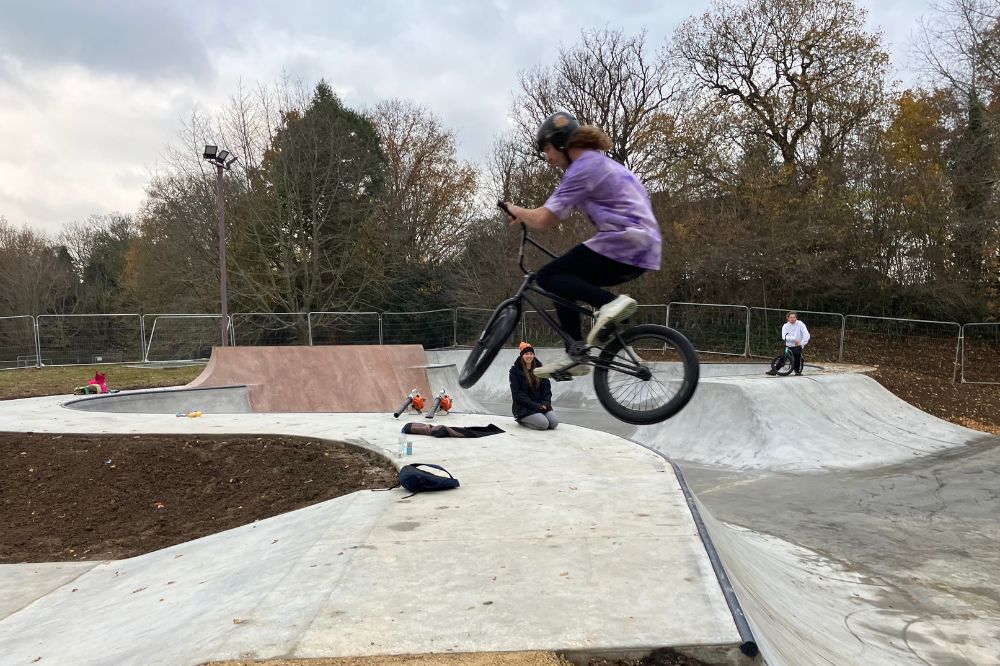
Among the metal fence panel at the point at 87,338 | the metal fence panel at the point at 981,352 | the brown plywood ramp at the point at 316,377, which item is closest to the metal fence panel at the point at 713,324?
the metal fence panel at the point at 981,352

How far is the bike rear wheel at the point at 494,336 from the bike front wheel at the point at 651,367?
2.20 feet

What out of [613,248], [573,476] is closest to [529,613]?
[613,248]

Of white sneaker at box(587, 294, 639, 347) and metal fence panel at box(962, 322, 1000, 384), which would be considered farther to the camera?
metal fence panel at box(962, 322, 1000, 384)

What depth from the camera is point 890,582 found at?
6809 millimetres

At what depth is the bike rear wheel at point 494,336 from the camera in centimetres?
439

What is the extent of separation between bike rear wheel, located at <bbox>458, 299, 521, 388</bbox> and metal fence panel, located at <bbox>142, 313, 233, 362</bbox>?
60.0ft

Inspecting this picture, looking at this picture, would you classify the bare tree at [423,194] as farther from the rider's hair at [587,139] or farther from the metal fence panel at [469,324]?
the rider's hair at [587,139]

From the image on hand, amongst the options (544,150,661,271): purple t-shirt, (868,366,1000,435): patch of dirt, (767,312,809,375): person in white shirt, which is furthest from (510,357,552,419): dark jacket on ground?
(868,366,1000,435): patch of dirt

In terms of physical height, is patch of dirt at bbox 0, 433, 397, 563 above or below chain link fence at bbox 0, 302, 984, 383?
below

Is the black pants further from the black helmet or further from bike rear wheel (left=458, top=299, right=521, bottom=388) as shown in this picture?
the black helmet

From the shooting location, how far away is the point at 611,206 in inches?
156

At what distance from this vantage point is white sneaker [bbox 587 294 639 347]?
162 inches

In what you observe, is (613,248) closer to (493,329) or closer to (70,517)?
(493,329)

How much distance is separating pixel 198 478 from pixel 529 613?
662 cm
